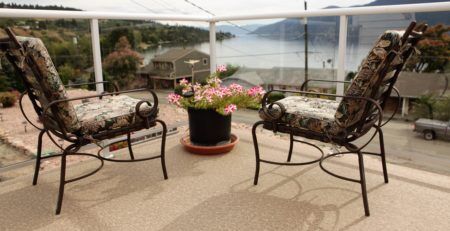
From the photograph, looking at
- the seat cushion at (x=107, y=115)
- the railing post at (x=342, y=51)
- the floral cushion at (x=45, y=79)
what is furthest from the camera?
A: the railing post at (x=342, y=51)

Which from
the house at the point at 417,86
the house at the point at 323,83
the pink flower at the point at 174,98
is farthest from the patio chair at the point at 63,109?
the house at the point at 417,86

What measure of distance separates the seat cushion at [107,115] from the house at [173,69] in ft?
Answer: 2.30

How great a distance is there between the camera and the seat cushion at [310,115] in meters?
1.91

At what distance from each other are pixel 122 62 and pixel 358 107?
205cm

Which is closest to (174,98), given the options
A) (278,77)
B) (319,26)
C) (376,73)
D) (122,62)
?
(122,62)

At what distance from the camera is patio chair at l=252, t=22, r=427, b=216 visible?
161cm

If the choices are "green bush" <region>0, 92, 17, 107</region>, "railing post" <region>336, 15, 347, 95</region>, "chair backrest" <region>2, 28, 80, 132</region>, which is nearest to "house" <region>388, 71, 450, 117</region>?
"railing post" <region>336, 15, 347, 95</region>

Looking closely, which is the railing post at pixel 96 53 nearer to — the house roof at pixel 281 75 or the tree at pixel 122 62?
the tree at pixel 122 62

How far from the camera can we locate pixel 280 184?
230 centimetres

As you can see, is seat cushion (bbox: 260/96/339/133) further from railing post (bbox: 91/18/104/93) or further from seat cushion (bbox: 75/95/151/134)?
railing post (bbox: 91/18/104/93)

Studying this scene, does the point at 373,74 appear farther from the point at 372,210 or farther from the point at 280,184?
the point at 280,184

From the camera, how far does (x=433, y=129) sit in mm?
2340

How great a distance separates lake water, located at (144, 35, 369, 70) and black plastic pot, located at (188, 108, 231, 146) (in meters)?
0.69

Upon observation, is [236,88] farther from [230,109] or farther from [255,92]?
[230,109]
